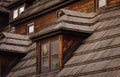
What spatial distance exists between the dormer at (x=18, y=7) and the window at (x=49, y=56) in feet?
31.3

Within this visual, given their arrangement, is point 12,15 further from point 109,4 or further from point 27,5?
point 109,4

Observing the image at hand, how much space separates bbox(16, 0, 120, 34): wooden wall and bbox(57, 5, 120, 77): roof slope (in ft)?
5.70

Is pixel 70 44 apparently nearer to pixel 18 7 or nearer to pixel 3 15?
pixel 18 7

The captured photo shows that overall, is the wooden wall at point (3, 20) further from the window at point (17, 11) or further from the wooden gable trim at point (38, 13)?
the wooden gable trim at point (38, 13)

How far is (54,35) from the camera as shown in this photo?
19766 mm

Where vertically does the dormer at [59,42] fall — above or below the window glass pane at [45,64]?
above

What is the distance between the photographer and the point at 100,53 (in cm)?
1759

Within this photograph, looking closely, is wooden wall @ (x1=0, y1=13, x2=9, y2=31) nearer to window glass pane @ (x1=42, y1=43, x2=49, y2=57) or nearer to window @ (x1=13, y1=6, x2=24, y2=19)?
window @ (x1=13, y1=6, x2=24, y2=19)

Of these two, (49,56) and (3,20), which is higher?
(3,20)

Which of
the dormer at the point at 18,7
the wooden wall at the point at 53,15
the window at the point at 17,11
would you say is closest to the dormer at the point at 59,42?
the wooden wall at the point at 53,15

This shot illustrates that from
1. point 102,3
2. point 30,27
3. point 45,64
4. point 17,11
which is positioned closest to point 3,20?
point 17,11

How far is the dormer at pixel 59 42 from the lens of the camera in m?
19.4

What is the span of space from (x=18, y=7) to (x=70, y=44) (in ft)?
38.2

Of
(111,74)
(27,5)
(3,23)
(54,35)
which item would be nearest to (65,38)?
(54,35)
